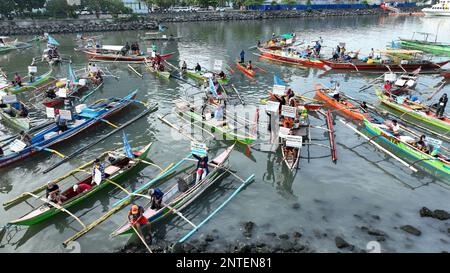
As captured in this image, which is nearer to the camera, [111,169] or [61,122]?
[111,169]

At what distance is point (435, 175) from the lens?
19859 millimetres

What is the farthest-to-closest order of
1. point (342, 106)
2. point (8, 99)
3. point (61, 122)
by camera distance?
point (342, 106) → point (8, 99) → point (61, 122)

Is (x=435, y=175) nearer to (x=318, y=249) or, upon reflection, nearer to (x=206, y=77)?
(x=318, y=249)

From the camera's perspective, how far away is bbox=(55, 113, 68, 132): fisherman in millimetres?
23969

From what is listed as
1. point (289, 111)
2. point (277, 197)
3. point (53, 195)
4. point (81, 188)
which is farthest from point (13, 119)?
point (277, 197)

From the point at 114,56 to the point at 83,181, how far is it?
33825mm

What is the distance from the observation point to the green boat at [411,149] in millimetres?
19562

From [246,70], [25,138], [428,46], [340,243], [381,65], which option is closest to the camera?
[340,243]

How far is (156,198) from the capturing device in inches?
613

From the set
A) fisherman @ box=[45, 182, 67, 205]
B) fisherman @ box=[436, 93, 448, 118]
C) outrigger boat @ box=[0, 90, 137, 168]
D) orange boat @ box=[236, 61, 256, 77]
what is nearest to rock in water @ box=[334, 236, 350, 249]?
fisherman @ box=[45, 182, 67, 205]

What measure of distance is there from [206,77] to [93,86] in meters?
13.5

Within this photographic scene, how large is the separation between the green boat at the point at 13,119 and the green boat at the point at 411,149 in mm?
27976

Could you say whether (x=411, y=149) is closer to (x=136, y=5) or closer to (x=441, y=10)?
(x=136, y=5)
